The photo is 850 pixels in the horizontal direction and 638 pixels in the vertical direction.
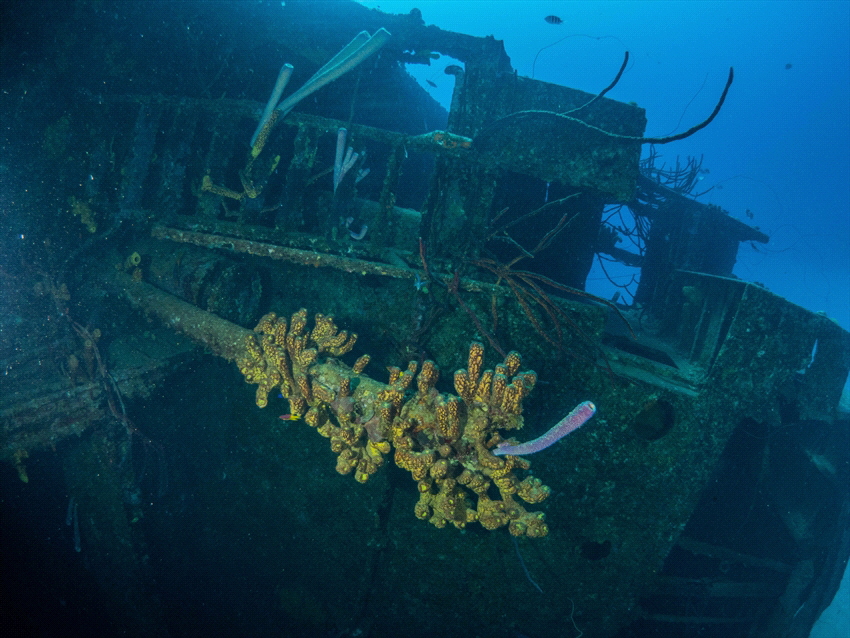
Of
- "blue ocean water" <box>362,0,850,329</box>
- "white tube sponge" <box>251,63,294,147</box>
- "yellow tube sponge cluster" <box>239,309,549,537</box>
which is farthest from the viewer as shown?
"blue ocean water" <box>362,0,850,329</box>

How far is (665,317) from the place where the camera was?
534 centimetres

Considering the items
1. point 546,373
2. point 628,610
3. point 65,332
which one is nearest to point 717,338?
point 546,373

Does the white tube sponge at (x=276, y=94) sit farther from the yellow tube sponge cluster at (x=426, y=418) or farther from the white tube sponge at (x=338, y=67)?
the yellow tube sponge cluster at (x=426, y=418)

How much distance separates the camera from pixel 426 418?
2340 millimetres

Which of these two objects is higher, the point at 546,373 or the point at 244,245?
the point at 244,245

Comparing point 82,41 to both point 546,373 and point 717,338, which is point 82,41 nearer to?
point 546,373

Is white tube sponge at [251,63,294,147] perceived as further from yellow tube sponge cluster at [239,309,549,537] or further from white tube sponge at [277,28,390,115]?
yellow tube sponge cluster at [239,309,549,537]

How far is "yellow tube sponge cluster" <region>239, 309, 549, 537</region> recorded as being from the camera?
7.48 ft

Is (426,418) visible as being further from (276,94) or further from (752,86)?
(752,86)

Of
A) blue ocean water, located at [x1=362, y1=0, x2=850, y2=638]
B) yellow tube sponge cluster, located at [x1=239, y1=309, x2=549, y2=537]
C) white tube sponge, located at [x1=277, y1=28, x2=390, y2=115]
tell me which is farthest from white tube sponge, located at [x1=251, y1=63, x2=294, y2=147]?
blue ocean water, located at [x1=362, y1=0, x2=850, y2=638]

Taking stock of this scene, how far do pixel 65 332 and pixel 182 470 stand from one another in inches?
75.2

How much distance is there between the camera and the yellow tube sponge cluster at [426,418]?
228cm

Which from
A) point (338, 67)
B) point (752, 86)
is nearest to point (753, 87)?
point (752, 86)

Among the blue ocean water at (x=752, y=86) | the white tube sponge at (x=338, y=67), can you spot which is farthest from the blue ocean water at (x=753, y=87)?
the white tube sponge at (x=338, y=67)
